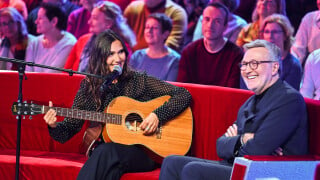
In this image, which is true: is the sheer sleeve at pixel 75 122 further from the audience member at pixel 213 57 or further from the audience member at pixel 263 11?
the audience member at pixel 263 11

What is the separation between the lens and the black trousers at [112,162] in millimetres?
3797

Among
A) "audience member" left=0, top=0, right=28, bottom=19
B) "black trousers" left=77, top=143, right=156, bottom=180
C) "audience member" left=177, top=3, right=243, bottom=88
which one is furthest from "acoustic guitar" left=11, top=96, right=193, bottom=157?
"audience member" left=0, top=0, right=28, bottom=19

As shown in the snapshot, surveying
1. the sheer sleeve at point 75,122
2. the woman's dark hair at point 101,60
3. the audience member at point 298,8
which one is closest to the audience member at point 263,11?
the audience member at point 298,8

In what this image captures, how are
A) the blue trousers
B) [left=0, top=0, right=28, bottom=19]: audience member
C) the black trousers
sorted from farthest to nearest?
[left=0, top=0, right=28, bottom=19]: audience member
the black trousers
the blue trousers

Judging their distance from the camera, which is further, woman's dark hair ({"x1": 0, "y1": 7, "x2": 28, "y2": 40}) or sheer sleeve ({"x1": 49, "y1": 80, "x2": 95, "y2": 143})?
woman's dark hair ({"x1": 0, "y1": 7, "x2": 28, "y2": 40})

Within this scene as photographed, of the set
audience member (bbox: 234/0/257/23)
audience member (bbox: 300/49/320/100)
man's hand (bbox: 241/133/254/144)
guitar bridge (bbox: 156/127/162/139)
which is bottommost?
guitar bridge (bbox: 156/127/162/139)

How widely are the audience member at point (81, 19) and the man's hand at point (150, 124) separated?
3406mm

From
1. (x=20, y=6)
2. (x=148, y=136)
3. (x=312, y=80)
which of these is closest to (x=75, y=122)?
(x=148, y=136)

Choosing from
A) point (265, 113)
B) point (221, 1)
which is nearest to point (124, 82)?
point (265, 113)

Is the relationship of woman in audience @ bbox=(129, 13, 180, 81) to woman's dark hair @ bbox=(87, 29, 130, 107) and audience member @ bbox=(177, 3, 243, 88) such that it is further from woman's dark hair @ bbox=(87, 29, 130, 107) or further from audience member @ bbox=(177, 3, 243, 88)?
woman's dark hair @ bbox=(87, 29, 130, 107)

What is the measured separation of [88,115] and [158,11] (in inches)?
120

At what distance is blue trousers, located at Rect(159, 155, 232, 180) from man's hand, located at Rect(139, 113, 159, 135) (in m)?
0.33

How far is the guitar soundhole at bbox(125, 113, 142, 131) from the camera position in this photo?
4.12m

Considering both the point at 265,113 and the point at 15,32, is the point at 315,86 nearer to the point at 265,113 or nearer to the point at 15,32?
the point at 265,113
